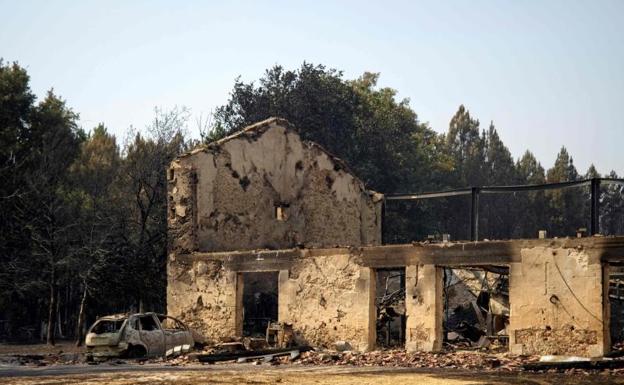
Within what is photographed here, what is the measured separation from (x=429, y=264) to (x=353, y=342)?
2.79 m

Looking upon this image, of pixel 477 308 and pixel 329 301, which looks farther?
pixel 477 308

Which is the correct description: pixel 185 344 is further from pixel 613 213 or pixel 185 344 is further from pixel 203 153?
pixel 613 213

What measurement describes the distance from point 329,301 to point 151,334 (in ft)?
14.8

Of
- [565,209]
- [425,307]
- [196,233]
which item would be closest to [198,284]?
[196,233]

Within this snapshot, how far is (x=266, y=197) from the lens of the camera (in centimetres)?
2928

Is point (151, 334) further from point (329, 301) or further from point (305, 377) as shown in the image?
point (305, 377)

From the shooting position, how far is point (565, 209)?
69500 mm

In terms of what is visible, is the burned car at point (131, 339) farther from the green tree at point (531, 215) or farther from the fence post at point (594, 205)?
the green tree at point (531, 215)

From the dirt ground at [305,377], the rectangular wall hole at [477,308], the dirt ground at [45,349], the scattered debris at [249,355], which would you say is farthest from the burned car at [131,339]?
the rectangular wall hole at [477,308]

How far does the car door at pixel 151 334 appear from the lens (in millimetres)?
23297

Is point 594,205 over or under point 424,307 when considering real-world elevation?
over

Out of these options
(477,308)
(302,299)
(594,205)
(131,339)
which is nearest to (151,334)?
(131,339)

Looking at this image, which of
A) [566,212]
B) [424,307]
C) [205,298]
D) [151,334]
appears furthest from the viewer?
[566,212]

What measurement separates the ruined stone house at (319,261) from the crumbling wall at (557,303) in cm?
2
